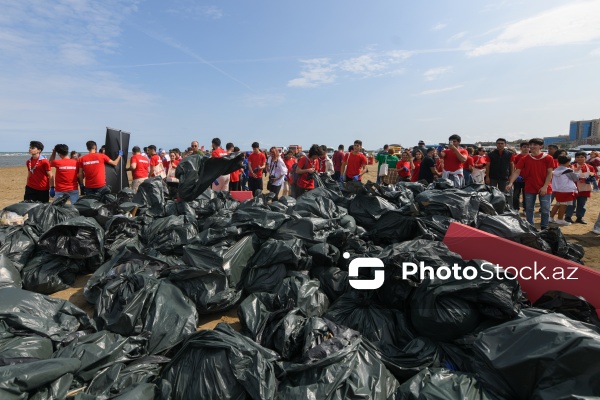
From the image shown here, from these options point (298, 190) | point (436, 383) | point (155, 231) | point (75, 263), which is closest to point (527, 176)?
point (298, 190)

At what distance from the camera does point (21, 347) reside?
2.15m

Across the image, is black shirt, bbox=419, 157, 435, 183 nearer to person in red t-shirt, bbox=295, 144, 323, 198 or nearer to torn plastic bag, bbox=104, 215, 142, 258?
person in red t-shirt, bbox=295, 144, 323, 198

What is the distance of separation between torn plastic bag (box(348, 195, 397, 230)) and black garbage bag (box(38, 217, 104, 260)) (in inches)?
118

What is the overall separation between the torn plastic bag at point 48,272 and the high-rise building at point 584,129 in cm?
9485

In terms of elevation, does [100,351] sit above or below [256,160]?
below

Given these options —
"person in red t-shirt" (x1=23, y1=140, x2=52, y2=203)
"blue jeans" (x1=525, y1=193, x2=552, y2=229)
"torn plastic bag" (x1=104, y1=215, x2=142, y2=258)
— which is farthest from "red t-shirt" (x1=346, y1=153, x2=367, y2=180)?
"person in red t-shirt" (x1=23, y1=140, x2=52, y2=203)

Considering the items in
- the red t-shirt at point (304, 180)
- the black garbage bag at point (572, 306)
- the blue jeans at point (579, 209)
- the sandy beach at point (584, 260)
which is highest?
the red t-shirt at point (304, 180)

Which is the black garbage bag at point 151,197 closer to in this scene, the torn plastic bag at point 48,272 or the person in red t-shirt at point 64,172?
the person in red t-shirt at point 64,172

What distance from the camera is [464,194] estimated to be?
4227 millimetres

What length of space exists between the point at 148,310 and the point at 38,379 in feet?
3.18

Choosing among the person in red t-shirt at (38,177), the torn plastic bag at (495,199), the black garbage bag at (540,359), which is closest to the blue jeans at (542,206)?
the torn plastic bag at (495,199)

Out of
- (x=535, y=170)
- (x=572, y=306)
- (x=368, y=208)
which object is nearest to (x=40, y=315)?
(x=368, y=208)

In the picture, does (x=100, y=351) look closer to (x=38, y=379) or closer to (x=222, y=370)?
(x=38, y=379)

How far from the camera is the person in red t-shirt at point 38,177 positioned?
230 inches
